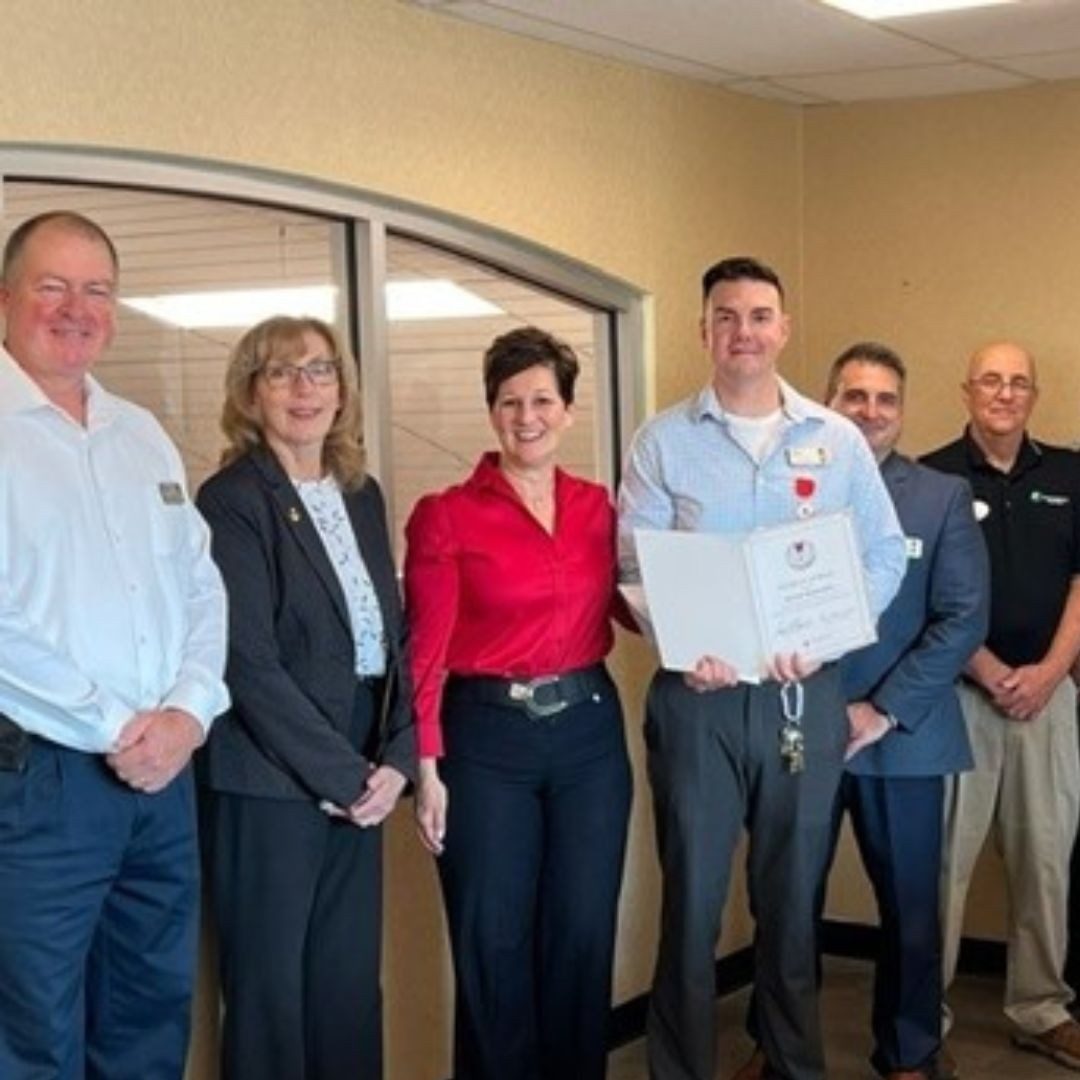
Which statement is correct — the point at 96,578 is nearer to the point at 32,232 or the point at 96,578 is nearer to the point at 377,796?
the point at 32,232

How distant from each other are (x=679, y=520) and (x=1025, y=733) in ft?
4.17

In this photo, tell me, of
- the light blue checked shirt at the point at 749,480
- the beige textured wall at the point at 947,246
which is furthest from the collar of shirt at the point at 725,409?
the beige textured wall at the point at 947,246

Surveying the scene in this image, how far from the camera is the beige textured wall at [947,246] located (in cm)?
552

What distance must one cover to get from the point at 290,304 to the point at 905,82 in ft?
6.80

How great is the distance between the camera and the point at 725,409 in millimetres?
4059

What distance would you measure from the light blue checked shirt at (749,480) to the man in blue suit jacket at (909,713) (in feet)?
0.97

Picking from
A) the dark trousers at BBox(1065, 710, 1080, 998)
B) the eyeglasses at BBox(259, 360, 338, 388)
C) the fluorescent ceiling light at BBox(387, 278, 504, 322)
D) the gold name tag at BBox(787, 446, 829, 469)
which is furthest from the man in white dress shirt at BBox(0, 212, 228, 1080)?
the dark trousers at BBox(1065, 710, 1080, 998)

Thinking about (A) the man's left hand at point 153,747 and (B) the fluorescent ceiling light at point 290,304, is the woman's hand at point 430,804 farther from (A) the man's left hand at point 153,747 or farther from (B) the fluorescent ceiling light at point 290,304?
(B) the fluorescent ceiling light at point 290,304

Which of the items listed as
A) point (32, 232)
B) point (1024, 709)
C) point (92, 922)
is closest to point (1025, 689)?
point (1024, 709)

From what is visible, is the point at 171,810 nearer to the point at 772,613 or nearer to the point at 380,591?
the point at 380,591

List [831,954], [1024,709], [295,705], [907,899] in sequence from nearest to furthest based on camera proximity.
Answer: [295,705]
[907,899]
[1024,709]
[831,954]

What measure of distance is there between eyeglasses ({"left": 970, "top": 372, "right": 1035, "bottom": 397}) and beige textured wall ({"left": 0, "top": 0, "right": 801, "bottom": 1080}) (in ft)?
2.76

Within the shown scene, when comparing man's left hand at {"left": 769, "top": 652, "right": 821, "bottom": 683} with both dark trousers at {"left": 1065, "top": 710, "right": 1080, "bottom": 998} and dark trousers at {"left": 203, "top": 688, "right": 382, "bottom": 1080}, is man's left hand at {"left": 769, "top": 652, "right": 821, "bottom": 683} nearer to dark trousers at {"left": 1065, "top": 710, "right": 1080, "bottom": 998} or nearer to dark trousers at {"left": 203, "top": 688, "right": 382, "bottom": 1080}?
dark trousers at {"left": 203, "top": 688, "right": 382, "bottom": 1080}

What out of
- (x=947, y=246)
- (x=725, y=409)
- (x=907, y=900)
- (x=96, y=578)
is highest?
(x=947, y=246)
